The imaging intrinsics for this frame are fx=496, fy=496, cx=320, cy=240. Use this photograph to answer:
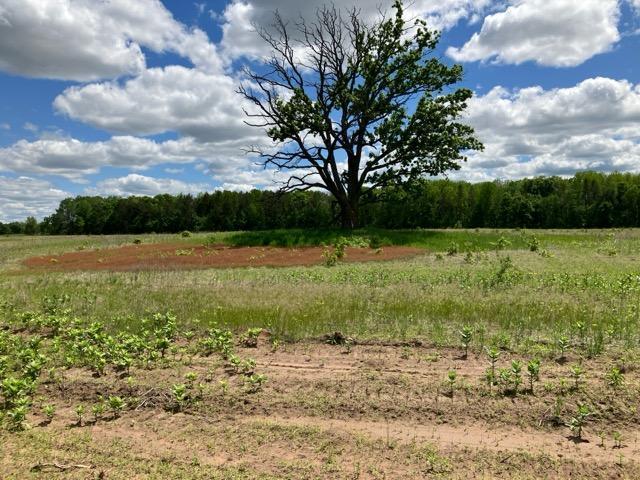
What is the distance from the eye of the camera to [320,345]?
28.1 ft

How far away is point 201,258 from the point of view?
25.3 metres

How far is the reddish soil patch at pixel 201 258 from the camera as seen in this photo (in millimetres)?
22656

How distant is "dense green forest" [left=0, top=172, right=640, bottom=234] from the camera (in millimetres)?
62312

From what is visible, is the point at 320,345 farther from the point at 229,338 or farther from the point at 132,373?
the point at 132,373

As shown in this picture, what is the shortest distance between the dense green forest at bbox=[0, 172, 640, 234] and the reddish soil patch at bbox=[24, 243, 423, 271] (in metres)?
25.6

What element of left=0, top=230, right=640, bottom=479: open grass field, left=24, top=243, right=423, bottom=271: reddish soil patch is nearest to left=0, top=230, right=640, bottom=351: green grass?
left=0, top=230, right=640, bottom=479: open grass field

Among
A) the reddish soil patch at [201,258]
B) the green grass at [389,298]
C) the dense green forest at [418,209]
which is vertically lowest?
the green grass at [389,298]

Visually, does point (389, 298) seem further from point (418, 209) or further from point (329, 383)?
point (418, 209)

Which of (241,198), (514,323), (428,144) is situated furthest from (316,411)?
(241,198)

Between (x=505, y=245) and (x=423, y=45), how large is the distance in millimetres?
18401

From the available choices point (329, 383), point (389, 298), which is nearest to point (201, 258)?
point (389, 298)

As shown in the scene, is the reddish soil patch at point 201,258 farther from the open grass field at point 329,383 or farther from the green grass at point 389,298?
the open grass field at point 329,383

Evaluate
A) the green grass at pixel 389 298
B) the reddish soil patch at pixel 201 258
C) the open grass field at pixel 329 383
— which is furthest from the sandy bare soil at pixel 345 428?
the reddish soil patch at pixel 201 258

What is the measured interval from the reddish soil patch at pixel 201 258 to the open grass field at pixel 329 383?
8.72m
